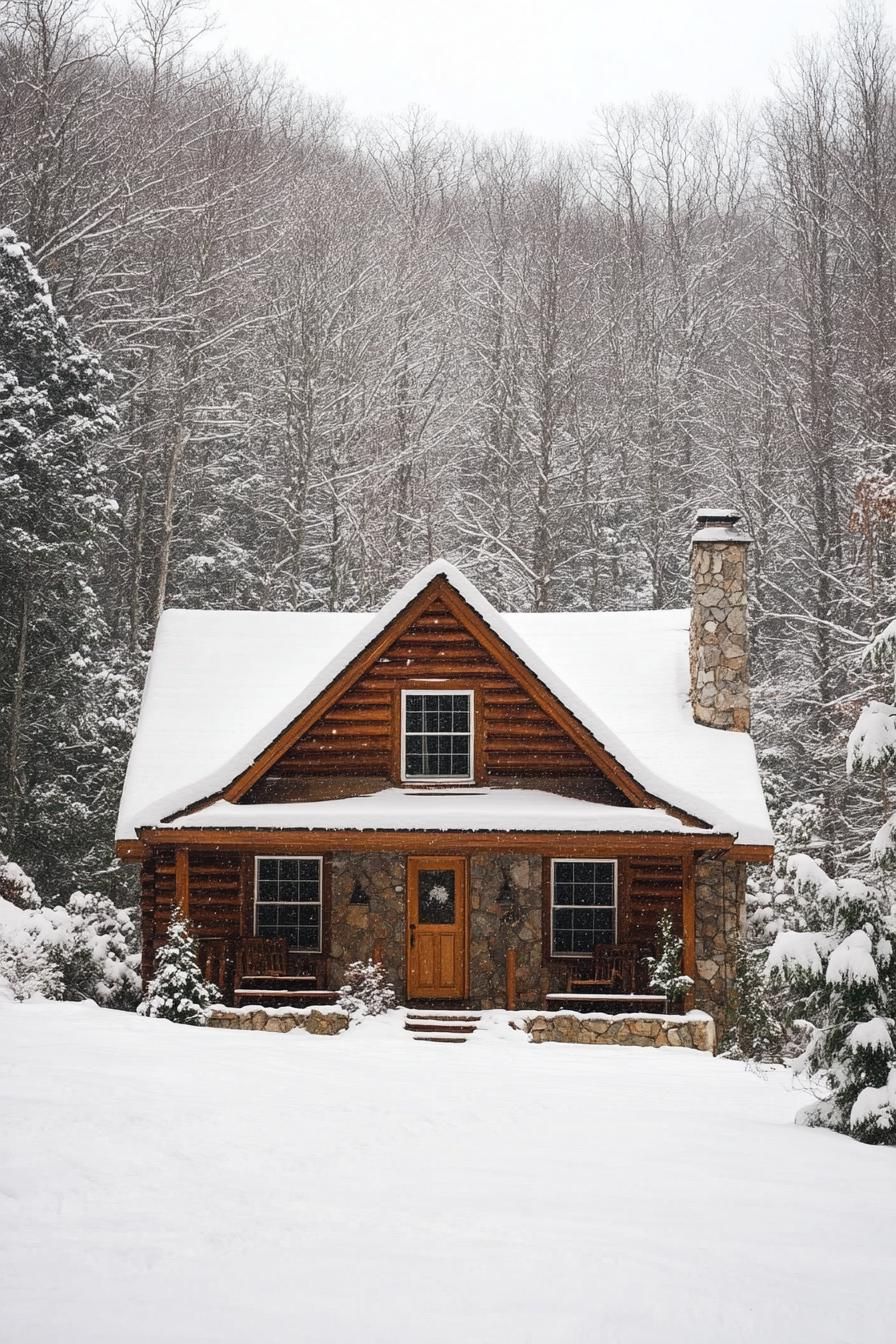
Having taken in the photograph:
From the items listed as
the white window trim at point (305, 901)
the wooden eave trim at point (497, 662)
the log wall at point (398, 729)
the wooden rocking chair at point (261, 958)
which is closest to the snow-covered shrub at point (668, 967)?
the wooden eave trim at point (497, 662)

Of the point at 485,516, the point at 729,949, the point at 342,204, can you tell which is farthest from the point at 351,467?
the point at 729,949

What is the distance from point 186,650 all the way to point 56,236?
34.1 ft

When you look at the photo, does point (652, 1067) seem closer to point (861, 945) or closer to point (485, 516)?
point (861, 945)

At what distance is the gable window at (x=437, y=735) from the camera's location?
1716 centimetres

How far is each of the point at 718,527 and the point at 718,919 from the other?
575 centimetres

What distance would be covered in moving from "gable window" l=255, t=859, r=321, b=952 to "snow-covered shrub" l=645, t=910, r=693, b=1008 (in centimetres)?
443

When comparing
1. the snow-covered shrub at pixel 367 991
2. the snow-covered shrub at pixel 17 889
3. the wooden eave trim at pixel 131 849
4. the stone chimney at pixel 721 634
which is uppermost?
the stone chimney at pixel 721 634

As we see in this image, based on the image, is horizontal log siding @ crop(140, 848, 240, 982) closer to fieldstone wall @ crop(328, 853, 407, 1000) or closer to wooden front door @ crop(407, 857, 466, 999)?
fieldstone wall @ crop(328, 853, 407, 1000)

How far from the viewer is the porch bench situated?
15.4 meters

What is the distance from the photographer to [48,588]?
78.5 ft

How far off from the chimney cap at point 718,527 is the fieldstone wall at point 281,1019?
8583mm

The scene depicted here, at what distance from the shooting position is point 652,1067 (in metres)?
12.5

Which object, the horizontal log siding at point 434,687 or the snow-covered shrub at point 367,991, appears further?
the horizontal log siding at point 434,687

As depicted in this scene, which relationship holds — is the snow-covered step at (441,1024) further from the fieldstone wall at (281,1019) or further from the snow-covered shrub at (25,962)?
the snow-covered shrub at (25,962)
